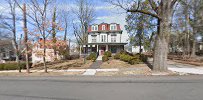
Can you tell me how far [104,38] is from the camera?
46.2 meters

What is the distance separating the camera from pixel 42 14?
17.4m

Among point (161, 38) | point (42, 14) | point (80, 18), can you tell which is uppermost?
point (80, 18)

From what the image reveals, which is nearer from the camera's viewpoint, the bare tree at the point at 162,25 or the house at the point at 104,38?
the bare tree at the point at 162,25

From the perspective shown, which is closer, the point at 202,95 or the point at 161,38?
the point at 202,95

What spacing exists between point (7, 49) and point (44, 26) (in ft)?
167

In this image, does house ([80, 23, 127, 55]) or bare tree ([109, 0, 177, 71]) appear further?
house ([80, 23, 127, 55])

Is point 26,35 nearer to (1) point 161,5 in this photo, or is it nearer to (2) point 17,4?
(2) point 17,4

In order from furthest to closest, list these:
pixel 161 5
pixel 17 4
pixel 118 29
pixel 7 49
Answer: pixel 7 49 → pixel 118 29 → pixel 17 4 → pixel 161 5

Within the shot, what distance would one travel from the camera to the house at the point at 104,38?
4522 cm

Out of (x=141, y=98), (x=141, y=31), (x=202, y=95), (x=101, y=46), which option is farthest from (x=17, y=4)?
(x=101, y=46)

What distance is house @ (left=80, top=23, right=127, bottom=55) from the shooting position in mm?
45219

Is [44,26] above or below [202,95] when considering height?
above

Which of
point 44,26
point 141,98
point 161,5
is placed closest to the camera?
point 141,98

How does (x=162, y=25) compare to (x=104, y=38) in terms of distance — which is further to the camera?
(x=104, y=38)
